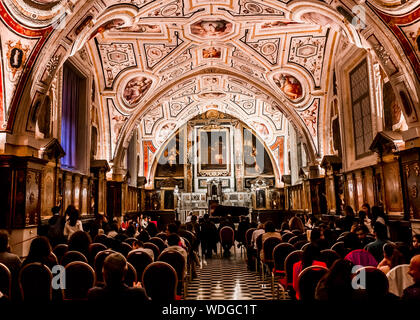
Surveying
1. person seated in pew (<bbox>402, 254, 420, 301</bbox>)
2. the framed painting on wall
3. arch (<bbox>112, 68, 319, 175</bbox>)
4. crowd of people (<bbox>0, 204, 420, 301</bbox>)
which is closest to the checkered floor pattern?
crowd of people (<bbox>0, 204, 420, 301</bbox>)

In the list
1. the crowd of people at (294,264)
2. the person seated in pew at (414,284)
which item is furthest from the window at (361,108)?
the person seated in pew at (414,284)

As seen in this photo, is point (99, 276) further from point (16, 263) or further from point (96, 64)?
point (96, 64)

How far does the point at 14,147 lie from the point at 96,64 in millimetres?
8241

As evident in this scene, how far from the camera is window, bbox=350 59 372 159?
13.1 meters

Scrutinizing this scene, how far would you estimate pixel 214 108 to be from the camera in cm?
2914

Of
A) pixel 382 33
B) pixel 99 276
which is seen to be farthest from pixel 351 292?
pixel 382 33

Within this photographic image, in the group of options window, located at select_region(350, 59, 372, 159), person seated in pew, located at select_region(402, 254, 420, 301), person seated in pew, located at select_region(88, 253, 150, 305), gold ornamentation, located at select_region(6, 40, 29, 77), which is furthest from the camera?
window, located at select_region(350, 59, 372, 159)

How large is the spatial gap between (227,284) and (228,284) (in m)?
0.02

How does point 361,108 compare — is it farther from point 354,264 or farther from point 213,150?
point 213,150

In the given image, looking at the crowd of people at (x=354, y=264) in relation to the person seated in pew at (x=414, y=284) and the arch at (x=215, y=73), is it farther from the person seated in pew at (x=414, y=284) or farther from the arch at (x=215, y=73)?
the arch at (x=215, y=73)

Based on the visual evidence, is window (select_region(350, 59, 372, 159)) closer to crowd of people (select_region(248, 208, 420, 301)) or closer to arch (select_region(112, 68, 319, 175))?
arch (select_region(112, 68, 319, 175))

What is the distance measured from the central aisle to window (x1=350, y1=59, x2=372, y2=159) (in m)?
6.63

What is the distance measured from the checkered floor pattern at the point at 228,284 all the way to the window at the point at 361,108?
663 cm

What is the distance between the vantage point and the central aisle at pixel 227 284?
7.37 m
